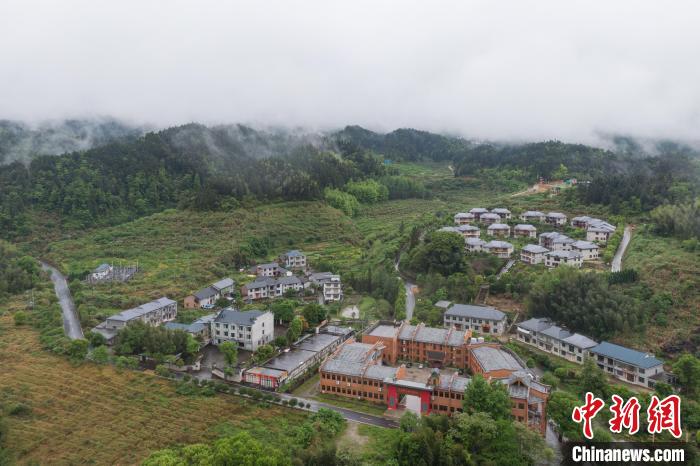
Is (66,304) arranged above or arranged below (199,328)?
below

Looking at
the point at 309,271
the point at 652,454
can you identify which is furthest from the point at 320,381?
the point at 309,271

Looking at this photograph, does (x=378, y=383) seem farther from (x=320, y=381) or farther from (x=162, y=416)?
(x=162, y=416)

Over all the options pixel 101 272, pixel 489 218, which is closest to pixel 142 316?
pixel 101 272

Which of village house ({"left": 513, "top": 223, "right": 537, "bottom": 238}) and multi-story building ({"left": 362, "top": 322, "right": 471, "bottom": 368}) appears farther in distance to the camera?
village house ({"left": 513, "top": 223, "right": 537, "bottom": 238})

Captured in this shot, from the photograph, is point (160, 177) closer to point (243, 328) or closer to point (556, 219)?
point (243, 328)

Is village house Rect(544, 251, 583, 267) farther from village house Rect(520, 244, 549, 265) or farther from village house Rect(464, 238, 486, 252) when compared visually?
village house Rect(464, 238, 486, 252)

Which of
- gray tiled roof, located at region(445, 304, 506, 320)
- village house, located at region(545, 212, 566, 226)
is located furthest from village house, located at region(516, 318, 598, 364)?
village house, located at region(545, 212, 566, 226)
